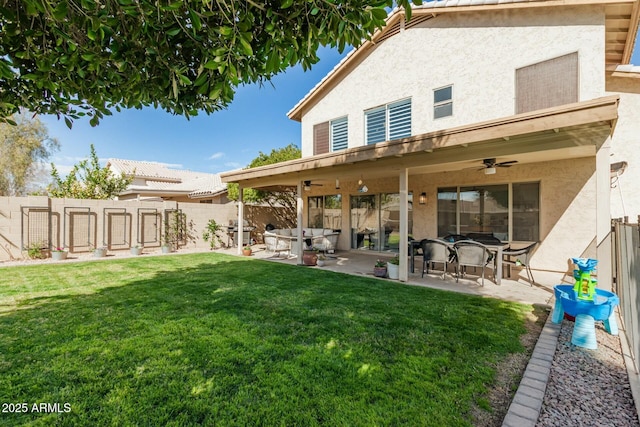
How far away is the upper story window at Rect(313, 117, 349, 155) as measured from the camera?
11844 mm

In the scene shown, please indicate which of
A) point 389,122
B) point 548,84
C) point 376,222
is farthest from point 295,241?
point 548,84

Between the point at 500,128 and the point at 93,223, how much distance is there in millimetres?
13942

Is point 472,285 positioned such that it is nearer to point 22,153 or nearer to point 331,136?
point 331,136

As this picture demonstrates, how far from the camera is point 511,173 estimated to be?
833cm

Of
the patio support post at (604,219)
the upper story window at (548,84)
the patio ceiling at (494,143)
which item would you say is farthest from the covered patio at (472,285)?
the upper story window at (548,84)

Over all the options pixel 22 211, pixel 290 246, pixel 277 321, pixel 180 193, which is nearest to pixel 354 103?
pixel 290 246

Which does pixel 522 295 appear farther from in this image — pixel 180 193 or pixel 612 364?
pixel 180 193

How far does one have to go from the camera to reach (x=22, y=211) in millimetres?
10156

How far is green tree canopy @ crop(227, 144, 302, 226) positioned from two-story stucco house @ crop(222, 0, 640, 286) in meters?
4.09

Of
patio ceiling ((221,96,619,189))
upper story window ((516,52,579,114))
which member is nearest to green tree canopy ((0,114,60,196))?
patio ceiling ((221,96,619,189))

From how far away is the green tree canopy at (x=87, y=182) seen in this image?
14750mm

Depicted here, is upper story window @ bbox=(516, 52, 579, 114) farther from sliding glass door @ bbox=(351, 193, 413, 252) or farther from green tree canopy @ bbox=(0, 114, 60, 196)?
green tree canopy @ bbox=(0, 114, 60, 196)

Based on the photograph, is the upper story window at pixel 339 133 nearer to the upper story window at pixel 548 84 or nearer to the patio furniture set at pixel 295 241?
the patio furniture set at pixel 295 241

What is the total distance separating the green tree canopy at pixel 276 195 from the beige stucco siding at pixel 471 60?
20.4 feet
